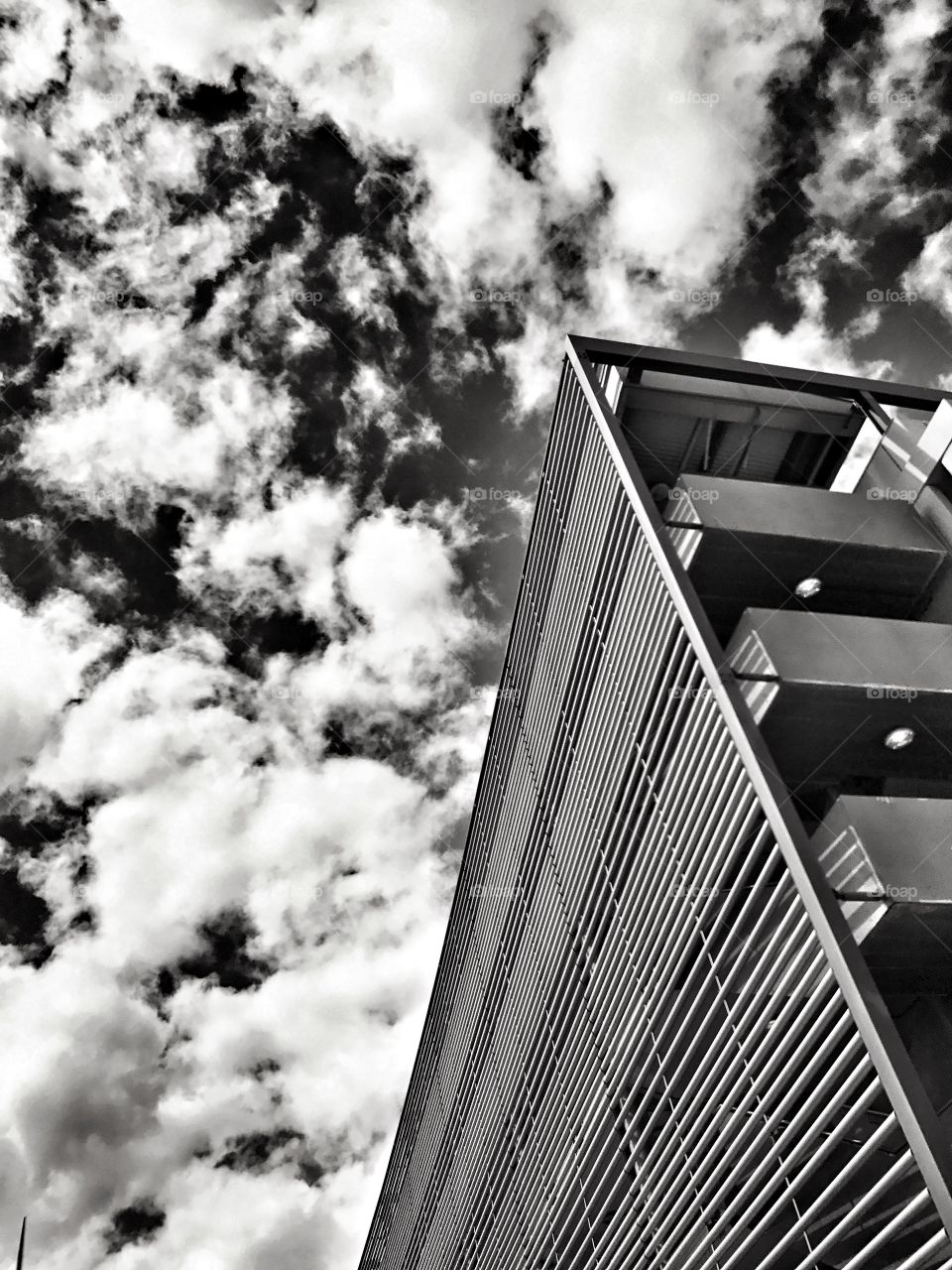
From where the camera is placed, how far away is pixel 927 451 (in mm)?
12430

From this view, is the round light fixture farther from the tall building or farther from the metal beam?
the metal beam

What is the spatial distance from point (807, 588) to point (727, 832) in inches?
175

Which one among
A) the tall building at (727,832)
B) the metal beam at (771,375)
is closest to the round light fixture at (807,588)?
the tall building at (727,832)

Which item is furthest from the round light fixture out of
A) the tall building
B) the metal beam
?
the metal beam

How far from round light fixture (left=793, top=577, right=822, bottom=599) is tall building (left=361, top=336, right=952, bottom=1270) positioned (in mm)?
68

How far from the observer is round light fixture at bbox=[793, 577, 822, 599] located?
474 inches

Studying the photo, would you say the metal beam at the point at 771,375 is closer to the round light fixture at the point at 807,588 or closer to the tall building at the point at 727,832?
the tall building at the point at 727,832

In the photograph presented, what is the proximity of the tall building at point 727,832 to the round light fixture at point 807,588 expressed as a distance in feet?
0.22

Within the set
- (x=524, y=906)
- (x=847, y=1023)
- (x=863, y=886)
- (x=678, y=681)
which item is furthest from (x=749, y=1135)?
(x=524, y=906)

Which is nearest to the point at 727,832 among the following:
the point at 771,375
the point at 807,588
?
the point at 807,588

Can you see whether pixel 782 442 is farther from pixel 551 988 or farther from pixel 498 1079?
pixel 498 1079

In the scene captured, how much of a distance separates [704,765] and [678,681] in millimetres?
1233

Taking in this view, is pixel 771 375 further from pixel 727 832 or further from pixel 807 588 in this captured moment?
pixel 727 832

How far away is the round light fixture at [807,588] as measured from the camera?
1205 cm
